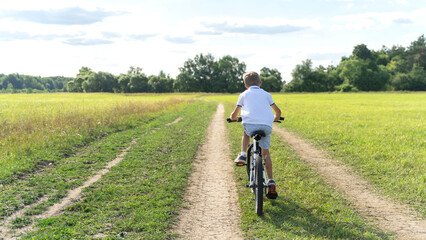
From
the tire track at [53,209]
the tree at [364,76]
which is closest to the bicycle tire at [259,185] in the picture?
the tire track at [53,209]

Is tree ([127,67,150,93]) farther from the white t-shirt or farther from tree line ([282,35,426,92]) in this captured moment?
the white t-shirt

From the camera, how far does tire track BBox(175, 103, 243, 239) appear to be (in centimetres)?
478

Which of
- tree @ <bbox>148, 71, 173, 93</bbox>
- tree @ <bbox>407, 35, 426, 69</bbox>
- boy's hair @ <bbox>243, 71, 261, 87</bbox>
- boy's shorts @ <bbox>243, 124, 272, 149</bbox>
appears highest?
tree @ <bbox>407, 35, 426, 69</bbox>

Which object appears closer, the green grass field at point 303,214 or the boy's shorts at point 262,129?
the green grass field at point 303,214

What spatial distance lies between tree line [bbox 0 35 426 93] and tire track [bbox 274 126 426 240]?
10174 cm

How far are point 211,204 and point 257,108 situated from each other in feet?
6.61

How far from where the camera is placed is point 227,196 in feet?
20.8

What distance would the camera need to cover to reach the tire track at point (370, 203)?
16.3 feet

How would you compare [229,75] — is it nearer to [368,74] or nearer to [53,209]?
[368,74]

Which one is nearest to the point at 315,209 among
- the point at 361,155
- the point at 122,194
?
the point at 122,194

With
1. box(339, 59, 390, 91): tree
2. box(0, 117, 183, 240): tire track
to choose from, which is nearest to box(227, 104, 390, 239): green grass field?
box(0, 117, 183, 240): tire track

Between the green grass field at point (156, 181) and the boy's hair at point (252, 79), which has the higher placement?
the boy's hair at point (252, 79)

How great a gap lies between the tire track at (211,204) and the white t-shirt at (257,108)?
1635mm

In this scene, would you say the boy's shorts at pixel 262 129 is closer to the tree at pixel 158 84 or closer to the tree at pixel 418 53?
the tree at pixel 158 84
